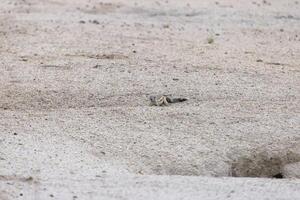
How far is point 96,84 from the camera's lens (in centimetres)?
990

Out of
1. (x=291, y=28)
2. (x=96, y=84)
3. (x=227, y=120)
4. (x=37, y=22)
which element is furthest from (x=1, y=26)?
(x=227, y=120)

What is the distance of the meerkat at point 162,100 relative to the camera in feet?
30.2

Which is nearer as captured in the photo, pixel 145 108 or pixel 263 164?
pixel 263 164

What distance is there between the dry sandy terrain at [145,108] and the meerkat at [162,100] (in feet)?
0.34

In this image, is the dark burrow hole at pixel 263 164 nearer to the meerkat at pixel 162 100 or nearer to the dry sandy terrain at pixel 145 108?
the dry sandy terrain at pixel 145 108

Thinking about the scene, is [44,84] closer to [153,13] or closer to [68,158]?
[68,158]

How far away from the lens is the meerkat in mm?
9219

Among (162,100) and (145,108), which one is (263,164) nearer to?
(145,108)

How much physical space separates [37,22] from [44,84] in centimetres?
386

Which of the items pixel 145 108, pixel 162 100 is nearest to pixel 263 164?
pixel 145 108

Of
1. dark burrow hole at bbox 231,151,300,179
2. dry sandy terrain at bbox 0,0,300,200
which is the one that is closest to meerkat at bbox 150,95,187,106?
dry sandy terrain at bbox 0,0,300,200

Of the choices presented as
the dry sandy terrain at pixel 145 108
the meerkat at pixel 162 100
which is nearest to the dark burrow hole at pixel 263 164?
the dry sandy terrain at pixel 145 108

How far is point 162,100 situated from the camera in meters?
9.27

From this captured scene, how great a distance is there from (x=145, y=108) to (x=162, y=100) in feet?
1.10
